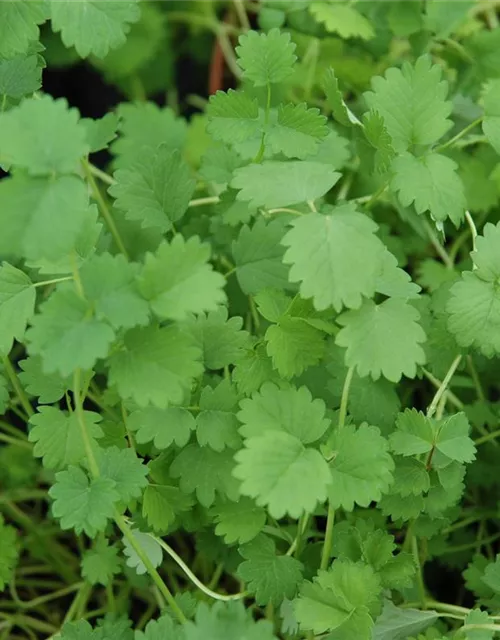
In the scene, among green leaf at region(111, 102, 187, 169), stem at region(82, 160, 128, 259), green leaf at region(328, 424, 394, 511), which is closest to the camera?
green leaf at region(328, 424, 394, 511)

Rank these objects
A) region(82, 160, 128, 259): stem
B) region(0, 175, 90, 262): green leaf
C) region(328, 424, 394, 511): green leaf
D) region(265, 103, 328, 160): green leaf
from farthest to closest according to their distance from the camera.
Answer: region(82, 160, 128, 259): stem < region(265, 103, 328, 160): green leaf < region(328, 424, 394, 511): green leaf < region(0, 175, 90, 262): green leaf

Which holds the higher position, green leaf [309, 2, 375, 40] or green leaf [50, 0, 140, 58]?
green leaf [50, 0, 140, 58]

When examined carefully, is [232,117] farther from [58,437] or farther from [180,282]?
[58,437]

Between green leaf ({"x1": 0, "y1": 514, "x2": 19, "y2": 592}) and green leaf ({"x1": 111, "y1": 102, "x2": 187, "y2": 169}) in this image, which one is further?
green leaf ({"x1": 111, "y1": 102, "x2": 187, "y2": 169})

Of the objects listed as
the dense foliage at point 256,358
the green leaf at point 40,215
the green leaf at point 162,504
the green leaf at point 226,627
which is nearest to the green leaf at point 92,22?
the dense foliage at point 256,358

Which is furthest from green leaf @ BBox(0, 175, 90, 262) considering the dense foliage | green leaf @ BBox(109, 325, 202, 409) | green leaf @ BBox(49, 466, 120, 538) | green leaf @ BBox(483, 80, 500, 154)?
green leaf @ BBox(483, 80, 500, 154)

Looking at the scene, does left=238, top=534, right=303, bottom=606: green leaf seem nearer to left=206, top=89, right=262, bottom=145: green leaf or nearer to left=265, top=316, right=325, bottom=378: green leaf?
left=265, top=316, right=325, bottom=378: green leaf

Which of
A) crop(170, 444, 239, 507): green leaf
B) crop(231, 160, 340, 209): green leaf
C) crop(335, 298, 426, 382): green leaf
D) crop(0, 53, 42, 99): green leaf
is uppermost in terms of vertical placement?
crop(0, 53, 42, 99): green leaf

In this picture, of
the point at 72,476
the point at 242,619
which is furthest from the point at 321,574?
the point at 72,476
